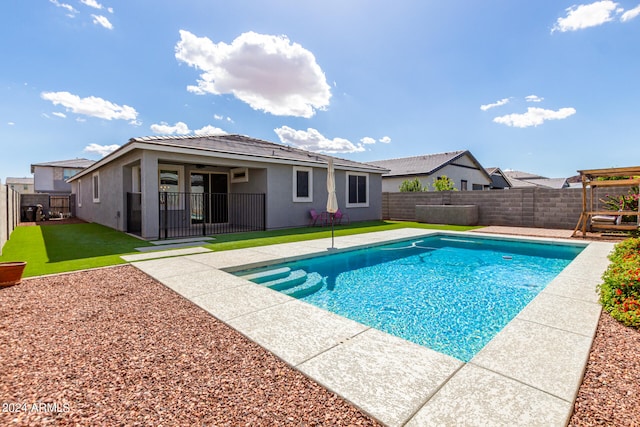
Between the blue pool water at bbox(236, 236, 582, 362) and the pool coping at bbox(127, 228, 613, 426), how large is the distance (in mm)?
696

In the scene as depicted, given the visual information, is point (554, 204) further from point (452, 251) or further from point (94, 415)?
point (94, 415)

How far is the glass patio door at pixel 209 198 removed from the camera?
42.1 ft

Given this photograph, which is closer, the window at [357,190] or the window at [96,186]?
the window at [96,186]

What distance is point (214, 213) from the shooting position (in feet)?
45.2

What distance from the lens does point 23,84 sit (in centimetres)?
997

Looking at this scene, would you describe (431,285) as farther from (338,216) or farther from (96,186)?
(96,186)

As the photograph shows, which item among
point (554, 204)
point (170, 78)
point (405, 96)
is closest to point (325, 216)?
point (405, 96)

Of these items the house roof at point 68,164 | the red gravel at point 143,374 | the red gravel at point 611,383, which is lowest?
the red gravel at point 143,374

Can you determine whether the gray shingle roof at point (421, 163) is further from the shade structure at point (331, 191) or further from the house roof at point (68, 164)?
the house roof at point (68, 164)

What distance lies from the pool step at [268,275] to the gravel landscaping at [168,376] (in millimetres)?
1962

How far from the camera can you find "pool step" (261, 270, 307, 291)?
5.32 metres

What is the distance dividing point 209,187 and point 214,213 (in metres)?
1.30

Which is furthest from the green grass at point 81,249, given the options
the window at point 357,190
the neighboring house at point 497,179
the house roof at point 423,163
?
the neighboring house at point 497,179

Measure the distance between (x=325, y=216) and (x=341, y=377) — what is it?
1144 cm
